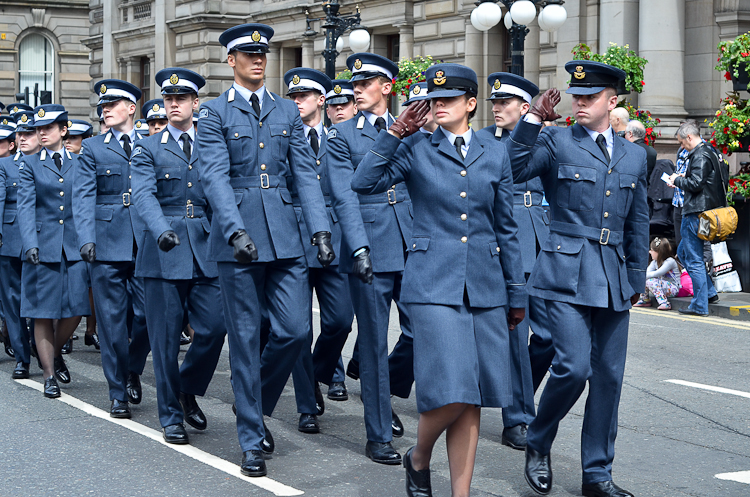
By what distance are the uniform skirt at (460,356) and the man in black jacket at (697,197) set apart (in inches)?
318

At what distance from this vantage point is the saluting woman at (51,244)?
8773mm

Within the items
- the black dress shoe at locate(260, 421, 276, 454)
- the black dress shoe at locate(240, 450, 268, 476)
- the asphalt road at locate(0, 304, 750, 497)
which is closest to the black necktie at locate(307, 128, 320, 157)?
the asphalt road at locate(0, 304, 750, 497)

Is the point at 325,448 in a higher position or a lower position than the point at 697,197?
lower

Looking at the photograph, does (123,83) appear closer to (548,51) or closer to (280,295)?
(280,295)

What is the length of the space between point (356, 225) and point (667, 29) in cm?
1482

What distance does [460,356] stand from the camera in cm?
505

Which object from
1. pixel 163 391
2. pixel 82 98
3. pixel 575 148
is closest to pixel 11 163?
pixel 163 391

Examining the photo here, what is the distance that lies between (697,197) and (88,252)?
766 cm

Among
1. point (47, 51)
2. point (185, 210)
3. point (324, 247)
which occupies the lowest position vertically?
point (324, 247)

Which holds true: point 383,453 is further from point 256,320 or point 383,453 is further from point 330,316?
point 330,316

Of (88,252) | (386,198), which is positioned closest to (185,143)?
(88,252)

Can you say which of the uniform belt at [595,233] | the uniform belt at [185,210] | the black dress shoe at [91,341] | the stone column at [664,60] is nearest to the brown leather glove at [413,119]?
the uniform belt at [595,233]

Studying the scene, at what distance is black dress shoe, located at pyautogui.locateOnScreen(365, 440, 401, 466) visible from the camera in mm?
6281

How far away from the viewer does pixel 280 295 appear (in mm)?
6273
